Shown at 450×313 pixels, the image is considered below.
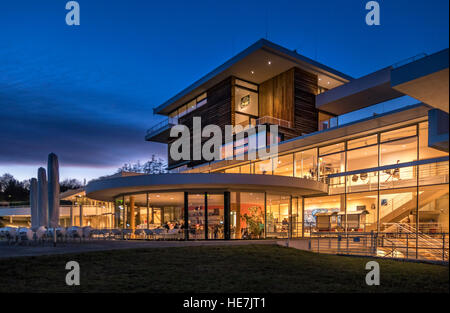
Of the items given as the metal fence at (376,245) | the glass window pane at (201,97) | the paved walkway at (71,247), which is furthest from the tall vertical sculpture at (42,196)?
the glass window pane at (201,97)

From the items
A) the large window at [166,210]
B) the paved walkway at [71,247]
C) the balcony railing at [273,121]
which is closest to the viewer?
the paved walkway at [71,247]

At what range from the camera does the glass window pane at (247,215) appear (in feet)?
60.7

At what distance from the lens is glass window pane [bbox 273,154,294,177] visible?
2750 centimetres

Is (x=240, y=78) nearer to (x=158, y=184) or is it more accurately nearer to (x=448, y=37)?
(x=158, y=184)

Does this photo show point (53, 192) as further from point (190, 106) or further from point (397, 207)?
point (190, 106)

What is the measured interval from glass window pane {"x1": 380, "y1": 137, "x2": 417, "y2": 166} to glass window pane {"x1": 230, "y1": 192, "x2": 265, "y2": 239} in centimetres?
798

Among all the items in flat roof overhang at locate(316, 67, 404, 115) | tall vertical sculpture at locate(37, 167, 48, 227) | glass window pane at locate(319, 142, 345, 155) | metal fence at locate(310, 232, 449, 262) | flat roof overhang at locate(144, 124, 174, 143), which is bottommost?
metal fence at locate(310, 232, 449, 262)

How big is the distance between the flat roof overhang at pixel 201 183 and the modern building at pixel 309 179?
0.05 meters

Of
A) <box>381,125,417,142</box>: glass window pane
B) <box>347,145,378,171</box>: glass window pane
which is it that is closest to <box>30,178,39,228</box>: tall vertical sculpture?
<box>347,145,378,171</box>: glass window pane

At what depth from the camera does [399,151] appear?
20.7 metres

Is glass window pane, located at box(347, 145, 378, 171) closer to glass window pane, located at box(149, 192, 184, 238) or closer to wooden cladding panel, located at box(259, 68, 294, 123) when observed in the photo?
wooden cladding panel, located at box(259, 68, 294, 123)

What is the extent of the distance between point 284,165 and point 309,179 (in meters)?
8.01

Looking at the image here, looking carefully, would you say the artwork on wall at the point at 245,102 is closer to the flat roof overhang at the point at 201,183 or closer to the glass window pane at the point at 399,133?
the glass window pane at the point at 399,133
